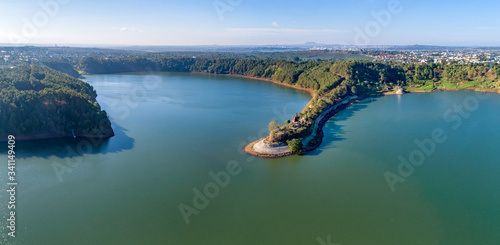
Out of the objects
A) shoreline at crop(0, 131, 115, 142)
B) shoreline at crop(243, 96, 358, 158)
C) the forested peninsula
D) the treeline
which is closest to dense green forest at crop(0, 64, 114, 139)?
shoreline at crop(0, 131, 115, 142)

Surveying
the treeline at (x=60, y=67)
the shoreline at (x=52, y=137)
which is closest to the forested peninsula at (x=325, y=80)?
the treeline at (x=60, y=67)

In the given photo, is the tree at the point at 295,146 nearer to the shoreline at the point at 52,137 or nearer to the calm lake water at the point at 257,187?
the calm lake water at the point at 257,187

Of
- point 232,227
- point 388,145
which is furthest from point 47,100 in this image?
point 388,145

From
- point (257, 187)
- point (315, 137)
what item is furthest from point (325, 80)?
point (257, 187)

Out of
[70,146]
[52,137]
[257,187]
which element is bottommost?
[257,187]

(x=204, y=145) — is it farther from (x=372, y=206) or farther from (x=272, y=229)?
(x=372, y=206)

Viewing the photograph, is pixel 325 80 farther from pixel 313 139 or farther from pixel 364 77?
pixel 313 139

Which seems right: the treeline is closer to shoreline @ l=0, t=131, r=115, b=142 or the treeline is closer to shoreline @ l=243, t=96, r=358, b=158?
shoreline @ l=0, t=131, r=115, b=142
